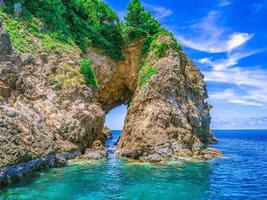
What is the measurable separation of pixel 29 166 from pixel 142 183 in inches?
335

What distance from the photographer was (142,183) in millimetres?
24641

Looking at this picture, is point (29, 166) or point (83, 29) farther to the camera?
point (83, 29)

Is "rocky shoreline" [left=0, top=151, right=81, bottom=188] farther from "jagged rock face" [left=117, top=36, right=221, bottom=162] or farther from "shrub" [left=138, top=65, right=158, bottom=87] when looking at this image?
"shrub" [left=138, top=65, right=158, bottom=87]

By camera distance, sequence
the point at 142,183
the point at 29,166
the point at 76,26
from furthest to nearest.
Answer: the point at 76,26 < the point at 29,166 < the point at 142,183

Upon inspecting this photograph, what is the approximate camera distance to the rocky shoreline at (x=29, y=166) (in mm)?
21538

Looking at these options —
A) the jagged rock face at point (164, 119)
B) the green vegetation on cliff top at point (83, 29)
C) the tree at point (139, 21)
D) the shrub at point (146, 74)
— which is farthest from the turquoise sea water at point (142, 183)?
the tree at point (139, 21)

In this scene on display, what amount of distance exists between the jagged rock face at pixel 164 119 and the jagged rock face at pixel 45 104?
5.08 meters

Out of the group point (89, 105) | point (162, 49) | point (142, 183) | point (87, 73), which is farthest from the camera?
point (162, 49)

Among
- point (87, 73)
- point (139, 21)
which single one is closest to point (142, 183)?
point (87, 73)

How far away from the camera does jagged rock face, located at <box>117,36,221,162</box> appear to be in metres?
37.3

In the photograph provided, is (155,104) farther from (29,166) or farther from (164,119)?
(29,166)

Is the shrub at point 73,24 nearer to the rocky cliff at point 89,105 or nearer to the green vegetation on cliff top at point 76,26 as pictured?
the green vegetation on cliff top at point 76,26

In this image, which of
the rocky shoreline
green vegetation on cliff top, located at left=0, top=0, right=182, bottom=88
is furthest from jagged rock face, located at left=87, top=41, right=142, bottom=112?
the rocky shoreline

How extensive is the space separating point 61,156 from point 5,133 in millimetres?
9383
